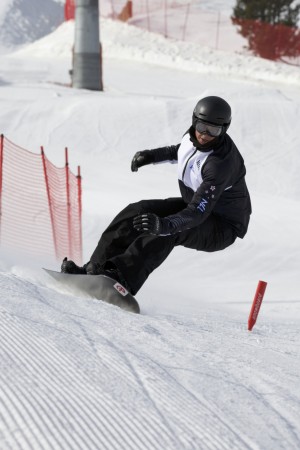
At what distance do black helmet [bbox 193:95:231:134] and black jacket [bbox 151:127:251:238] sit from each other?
0.43ft

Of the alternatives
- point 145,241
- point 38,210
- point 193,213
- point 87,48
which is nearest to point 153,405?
point 193,213

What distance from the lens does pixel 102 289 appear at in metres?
5.27

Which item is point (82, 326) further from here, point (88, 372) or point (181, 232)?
point (181, 232)

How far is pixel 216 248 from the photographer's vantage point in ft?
18.5

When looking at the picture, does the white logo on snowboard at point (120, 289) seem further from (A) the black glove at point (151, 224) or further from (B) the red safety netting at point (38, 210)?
(B) the red safety netting at point (38, 210)

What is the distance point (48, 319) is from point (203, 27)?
33378 mm

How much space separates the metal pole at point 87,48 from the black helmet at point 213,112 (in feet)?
57.7

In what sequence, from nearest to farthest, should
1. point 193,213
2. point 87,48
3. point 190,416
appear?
1. point 190,416
2. point 193,213
3. point 87,48

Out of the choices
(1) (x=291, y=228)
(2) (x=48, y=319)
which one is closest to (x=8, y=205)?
(1) (x=291, y=228)

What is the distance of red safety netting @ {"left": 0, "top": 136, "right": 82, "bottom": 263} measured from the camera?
10.3m

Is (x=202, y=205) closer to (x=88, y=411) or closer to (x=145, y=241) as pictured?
(x=145, y=241)

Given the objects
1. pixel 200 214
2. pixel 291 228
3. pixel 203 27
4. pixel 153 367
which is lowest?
pixel 291 228

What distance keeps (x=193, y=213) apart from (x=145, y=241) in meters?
0.48

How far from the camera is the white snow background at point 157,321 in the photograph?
2742mm
